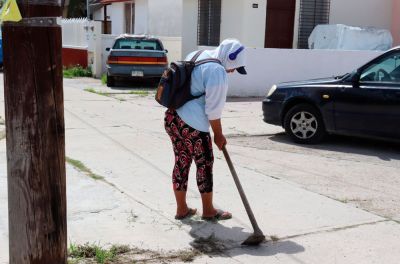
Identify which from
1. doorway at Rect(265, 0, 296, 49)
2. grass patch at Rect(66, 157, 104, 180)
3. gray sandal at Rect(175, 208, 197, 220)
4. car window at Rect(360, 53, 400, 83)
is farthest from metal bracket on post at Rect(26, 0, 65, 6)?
doorway at Rect(265, 0, 296, 49)

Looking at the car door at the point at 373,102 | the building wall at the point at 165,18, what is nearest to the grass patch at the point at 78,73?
the building wall at the point at 165,18

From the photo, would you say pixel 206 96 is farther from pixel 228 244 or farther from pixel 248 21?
pixel 248 21

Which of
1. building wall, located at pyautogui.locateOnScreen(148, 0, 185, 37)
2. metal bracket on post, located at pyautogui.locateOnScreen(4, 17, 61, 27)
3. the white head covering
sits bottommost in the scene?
the white head covering

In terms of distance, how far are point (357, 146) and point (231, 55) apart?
4724mm

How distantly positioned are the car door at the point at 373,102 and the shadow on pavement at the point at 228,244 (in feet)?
12.9

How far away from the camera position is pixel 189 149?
4.70 metres

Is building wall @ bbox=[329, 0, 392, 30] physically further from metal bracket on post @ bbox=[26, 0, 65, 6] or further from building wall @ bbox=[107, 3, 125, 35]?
metal bracket on post @ bbox=[26, 0, 65, 6]

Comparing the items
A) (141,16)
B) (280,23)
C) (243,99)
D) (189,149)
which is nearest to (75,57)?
(141,16)

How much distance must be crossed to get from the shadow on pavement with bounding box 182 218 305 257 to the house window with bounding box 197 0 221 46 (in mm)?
13885

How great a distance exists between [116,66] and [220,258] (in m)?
12.7

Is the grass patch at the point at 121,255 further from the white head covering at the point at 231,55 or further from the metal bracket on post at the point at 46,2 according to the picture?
the metal bracket on post at the point at 46,2

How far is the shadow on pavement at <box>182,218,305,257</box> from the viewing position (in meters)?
4.34

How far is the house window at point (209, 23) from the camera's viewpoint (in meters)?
18.2

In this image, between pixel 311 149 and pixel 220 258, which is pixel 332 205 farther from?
pixel 311 149
